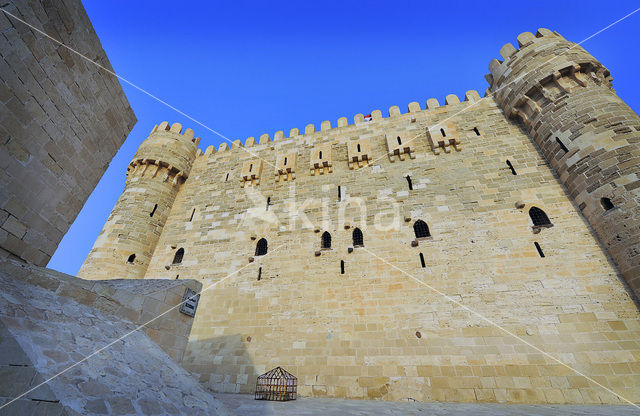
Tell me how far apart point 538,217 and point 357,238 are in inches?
218

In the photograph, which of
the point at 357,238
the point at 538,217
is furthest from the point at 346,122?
the point at 538,217

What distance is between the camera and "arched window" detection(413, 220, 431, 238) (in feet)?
29.0

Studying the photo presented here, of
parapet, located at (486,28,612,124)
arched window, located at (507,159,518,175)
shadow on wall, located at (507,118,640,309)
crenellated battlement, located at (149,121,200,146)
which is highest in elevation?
crenellated battlement, located at (149,121,200,146)

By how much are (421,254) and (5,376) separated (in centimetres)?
844

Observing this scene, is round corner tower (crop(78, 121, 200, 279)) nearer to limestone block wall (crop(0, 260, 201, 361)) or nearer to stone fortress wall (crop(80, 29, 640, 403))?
stone fortress wall (crop(80, 29, 640, 403))

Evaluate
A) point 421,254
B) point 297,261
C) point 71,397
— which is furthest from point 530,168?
point 71,397

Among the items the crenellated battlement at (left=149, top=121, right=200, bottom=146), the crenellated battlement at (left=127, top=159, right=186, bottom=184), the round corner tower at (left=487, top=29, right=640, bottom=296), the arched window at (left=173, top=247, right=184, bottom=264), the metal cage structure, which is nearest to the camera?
the metal cage structure

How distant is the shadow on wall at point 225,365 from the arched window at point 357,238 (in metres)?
4.19

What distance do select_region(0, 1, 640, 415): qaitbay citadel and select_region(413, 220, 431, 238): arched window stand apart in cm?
9

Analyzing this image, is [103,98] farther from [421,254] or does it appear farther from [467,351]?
[467,351]

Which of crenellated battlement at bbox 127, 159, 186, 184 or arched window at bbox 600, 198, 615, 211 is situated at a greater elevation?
crenellated battlement at bbox 127, 159, 186, 184

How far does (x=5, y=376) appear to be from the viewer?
177cm

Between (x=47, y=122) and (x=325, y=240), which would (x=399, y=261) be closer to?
(x=325, y=240)

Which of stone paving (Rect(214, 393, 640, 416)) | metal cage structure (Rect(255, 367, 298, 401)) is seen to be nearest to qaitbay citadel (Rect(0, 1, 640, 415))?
metal cage structure (Rect(255, 367, 298, 401))
